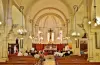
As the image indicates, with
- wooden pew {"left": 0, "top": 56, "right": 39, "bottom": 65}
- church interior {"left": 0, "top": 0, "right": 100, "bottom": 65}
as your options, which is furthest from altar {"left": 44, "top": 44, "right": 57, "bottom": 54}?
wooden pew {"left": 0, "top": 56, "right": 39, "bottom": 65}

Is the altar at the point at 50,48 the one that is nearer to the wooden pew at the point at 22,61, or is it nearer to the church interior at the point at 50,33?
the church interior at the point at 50,33

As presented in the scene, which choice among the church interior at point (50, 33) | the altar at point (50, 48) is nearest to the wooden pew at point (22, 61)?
the church interior at point (50, 33)

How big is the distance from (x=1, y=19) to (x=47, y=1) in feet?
32.9

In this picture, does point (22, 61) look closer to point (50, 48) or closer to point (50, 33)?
point (50, 48)

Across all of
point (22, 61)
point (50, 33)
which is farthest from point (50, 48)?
point (22, 61)

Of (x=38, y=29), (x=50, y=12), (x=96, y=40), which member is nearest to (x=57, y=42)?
(x=38, y=29)

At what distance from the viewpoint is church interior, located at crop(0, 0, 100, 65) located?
14.9m

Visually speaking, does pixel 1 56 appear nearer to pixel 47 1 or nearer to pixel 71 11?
pixel 71 11

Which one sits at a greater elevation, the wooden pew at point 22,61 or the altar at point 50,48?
the wooden pew at point 22,61

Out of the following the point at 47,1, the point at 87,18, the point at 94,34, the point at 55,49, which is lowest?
the point at 55,49

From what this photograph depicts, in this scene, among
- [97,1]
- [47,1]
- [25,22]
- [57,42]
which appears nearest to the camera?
[97,1]

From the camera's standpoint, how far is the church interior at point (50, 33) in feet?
49.0

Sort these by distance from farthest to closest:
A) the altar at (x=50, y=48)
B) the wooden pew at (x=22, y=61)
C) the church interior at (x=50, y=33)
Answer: the altar at (x=50, y=48), the church interior at (x=50, y=33), the wooden pew at (x=22, y=61)

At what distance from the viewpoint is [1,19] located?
51.6 feet
